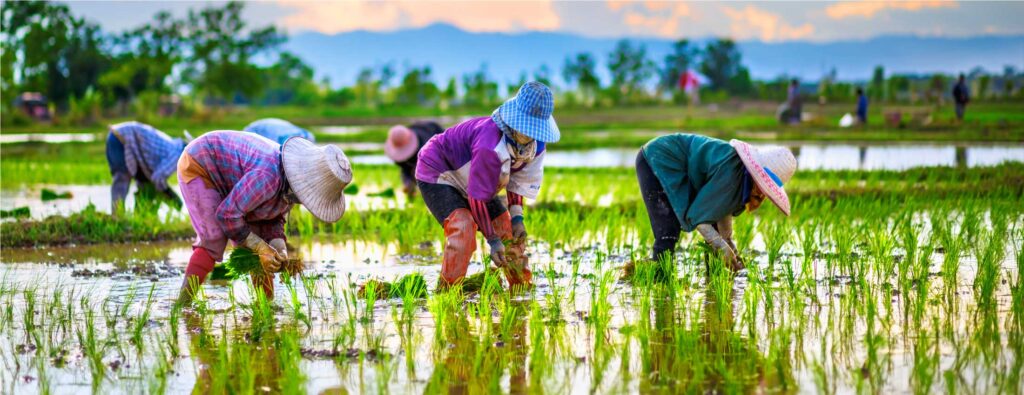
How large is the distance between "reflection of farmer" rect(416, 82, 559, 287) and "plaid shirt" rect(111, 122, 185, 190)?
3.20 metres

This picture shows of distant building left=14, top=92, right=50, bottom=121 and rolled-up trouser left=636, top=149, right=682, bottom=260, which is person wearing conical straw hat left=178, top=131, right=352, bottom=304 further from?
A: distant building left=14, top=92, right=50, bottom=121

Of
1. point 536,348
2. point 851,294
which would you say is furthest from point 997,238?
point 536,348

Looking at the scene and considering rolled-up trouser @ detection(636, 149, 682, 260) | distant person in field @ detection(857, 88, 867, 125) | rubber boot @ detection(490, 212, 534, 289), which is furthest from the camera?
distant person in field @ detection(857, 88, 867, 125)

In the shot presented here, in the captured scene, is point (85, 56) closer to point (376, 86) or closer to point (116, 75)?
point (116, 75)

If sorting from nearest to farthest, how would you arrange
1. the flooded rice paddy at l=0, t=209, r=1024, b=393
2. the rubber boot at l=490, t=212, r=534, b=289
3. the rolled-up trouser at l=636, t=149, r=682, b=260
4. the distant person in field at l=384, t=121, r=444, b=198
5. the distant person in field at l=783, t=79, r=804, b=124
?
the flooded rice paddy at l=0, t=209, r=1024, b=393 → the rubber boot at l=490, t=212, r=534, b=289 → the rolled-up trouser at l=636, t=149, r=682, b=260 → the distant person in field at l=384, t=121, r=444, b=198 → the distant person in field at l=783, t=79, r=804, b=124

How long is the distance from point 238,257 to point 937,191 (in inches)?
235

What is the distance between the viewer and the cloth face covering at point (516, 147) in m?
4.30

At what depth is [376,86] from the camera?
4825cm

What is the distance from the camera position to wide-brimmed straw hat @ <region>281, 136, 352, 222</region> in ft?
13.8

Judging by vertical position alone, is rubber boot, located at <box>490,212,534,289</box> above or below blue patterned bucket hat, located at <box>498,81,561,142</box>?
below

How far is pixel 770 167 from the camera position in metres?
4.50

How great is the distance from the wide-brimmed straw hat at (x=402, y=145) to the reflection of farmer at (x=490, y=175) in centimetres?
361

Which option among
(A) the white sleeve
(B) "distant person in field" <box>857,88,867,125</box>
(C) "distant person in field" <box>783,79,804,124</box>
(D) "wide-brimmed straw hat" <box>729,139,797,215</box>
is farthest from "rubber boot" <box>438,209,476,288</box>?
(C) "distant person in field" <box>783,79,804,124</box>

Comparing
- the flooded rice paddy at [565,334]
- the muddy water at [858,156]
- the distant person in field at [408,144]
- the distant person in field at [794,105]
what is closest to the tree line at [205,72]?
the distant person in field at [794,105]
